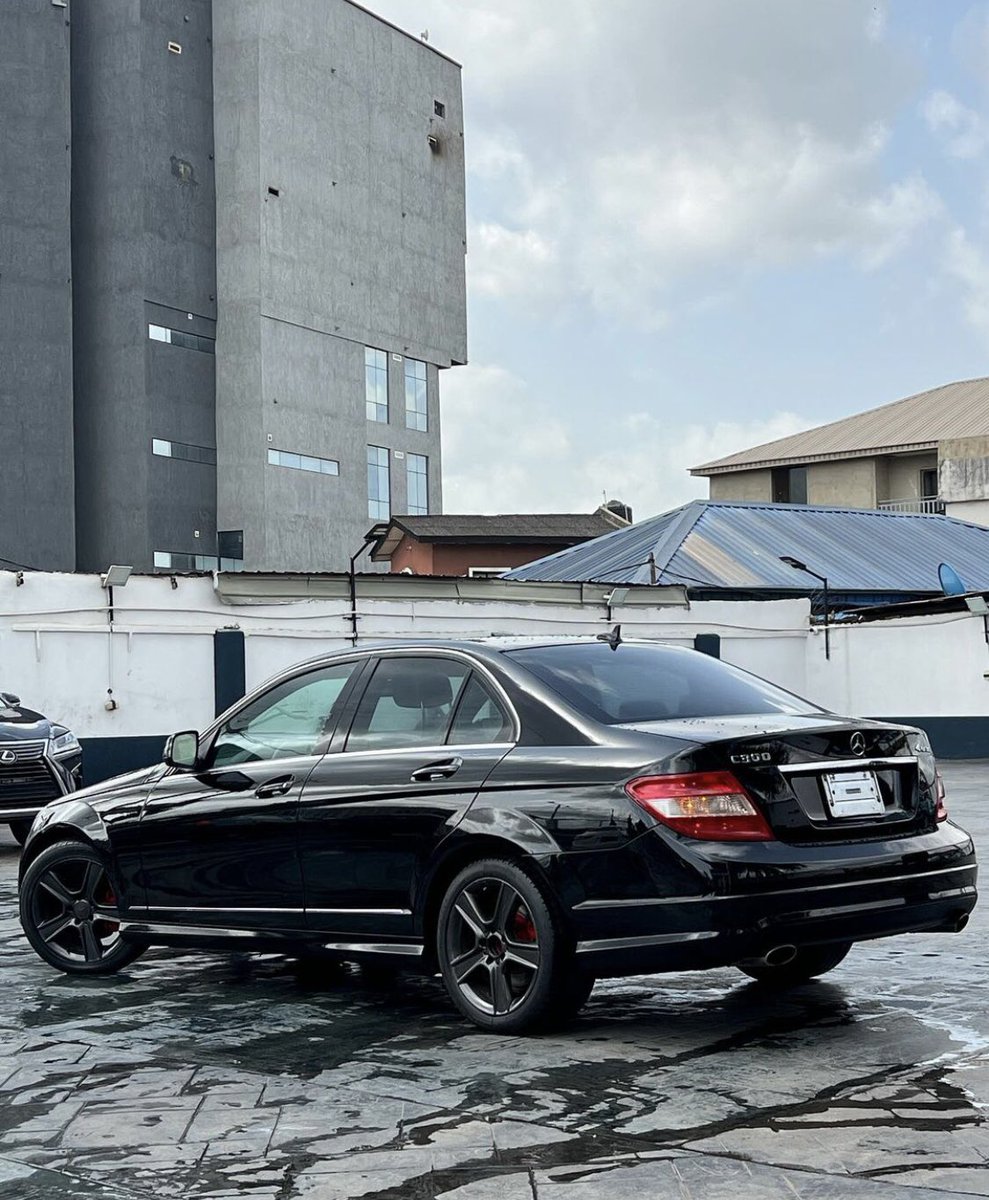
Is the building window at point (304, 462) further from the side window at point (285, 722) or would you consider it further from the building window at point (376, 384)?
the side window at point (285, 722)

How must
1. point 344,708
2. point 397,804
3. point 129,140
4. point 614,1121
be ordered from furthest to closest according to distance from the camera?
point 129,140, point 344,708, point 397,804, point 614,1121

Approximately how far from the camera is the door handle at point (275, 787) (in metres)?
7.36

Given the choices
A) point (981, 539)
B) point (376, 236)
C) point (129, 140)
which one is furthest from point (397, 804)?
point (376, 236)

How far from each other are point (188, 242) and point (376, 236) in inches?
350

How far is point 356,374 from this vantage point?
67.8 meters

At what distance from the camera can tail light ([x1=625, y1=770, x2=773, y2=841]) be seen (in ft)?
20.0

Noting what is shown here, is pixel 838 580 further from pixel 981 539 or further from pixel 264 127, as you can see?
pixel 264 127

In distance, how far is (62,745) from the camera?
15.5 m

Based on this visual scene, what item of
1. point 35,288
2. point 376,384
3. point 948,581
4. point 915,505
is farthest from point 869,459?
point 35,288

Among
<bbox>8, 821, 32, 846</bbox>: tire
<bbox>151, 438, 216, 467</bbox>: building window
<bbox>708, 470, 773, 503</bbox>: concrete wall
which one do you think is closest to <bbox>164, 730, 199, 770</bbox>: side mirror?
<bbox>8, 821, 32, 846</bbox>: tire

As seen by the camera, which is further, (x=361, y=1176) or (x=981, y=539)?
(x=981, y=539)

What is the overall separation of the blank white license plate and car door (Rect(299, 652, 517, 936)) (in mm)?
1269

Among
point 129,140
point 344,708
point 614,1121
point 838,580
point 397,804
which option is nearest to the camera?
point 614,1121

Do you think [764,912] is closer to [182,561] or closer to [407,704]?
[407,704]
